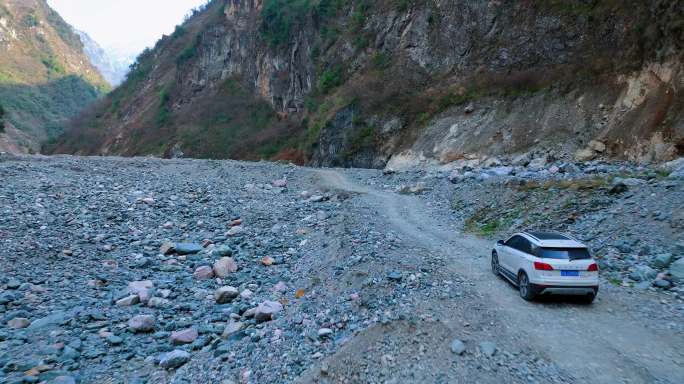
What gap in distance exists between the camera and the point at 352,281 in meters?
11.1

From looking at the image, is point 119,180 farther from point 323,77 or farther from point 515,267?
point 323,77

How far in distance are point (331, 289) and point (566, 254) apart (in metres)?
5.06

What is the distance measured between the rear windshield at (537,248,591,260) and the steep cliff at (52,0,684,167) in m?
15.0

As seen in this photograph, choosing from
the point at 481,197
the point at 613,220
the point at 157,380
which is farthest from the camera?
the point at 481,197

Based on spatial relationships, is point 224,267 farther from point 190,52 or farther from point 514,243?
point 190,52

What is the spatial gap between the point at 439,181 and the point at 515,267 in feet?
49.8

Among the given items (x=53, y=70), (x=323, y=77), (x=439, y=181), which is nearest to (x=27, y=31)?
(x=53, y=70)

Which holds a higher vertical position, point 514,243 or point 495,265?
point 514,243

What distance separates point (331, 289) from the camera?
442 inches

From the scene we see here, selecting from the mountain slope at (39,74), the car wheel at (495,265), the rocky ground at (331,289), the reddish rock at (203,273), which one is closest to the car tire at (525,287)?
the rocky ground at (331,289)

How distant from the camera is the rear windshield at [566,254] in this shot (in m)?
9.71

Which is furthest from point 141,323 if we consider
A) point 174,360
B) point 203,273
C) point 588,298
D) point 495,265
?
point 588,298

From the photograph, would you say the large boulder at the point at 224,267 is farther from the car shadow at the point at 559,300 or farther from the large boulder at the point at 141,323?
the car shadow at the point at 559,300

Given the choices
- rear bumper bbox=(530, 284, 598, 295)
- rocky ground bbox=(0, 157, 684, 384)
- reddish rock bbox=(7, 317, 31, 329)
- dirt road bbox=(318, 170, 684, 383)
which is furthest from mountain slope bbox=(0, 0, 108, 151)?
rear bumper bbox=(530, 284, 598, 295)
